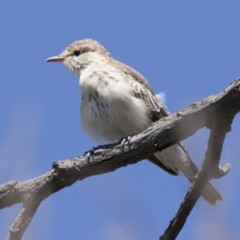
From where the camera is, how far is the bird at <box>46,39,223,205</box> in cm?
639

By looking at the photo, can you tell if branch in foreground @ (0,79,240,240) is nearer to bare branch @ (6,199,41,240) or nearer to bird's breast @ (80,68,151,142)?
bare branch @ (6,199,41,240)

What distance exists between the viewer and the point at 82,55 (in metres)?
7.77

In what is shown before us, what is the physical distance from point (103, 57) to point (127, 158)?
2.94 meters

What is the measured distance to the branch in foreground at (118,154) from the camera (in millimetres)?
4223

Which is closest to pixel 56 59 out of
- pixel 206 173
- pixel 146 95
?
pixel 146 95

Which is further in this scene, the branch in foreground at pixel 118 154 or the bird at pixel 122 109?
the bird at pixel 122 109

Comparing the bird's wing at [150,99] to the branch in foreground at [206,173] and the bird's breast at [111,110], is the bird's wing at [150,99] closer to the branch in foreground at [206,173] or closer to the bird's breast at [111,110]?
the bird's breast at [111,110]

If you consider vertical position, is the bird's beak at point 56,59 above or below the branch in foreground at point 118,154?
above

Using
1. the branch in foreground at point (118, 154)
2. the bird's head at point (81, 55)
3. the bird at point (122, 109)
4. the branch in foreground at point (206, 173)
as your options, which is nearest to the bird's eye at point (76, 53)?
the bird's head at point (81, 55)

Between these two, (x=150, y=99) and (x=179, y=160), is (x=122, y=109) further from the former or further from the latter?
(x=179, y=160)

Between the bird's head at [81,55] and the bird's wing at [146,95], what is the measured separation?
599 millimetres

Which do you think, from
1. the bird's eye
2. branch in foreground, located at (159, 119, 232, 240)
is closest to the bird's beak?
the bird's eye

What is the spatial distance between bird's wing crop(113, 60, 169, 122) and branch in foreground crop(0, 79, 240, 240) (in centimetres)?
158

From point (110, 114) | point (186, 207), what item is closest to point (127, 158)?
point (186, 207)
